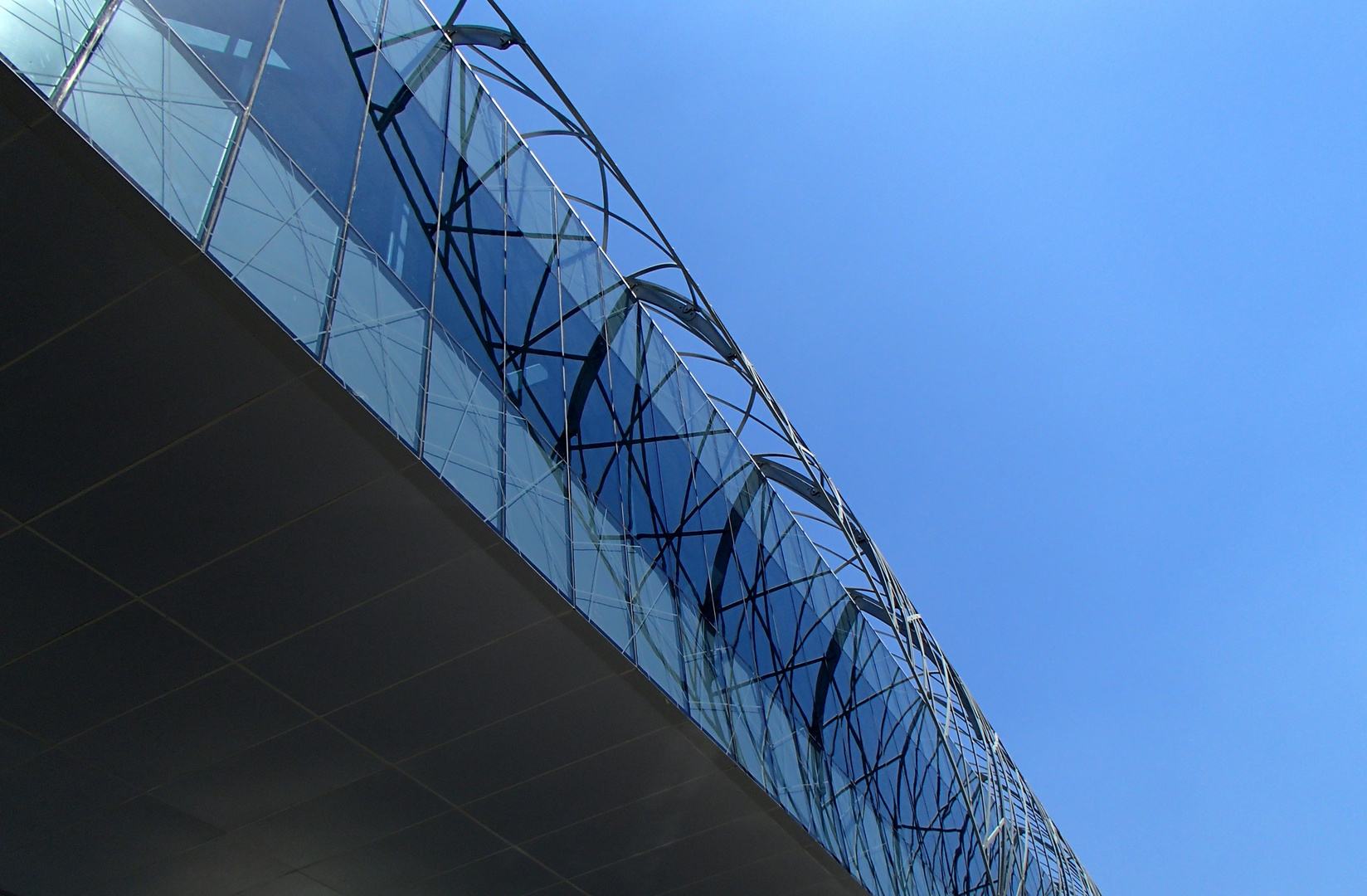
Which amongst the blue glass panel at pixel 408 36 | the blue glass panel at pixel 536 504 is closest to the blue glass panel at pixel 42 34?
the blue glass panel at pixel 408 36

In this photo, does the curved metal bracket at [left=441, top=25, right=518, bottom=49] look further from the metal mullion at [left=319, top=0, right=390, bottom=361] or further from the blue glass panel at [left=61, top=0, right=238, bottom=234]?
the blue glass panel at [left=61, top=0, right=238, bottom=234]

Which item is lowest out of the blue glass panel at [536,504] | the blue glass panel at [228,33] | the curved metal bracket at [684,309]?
the blue glass panel at [536,504]

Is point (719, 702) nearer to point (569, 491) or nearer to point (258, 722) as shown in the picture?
point (569, 491)

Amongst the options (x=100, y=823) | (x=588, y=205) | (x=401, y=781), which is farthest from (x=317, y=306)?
(x=588, y=205)

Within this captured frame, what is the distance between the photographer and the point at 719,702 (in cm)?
1878

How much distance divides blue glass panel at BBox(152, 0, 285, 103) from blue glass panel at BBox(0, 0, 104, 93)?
1273 millimetres

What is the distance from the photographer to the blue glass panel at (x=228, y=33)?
10445mm

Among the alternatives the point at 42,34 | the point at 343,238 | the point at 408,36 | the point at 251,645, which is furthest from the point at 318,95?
the point at 251,645

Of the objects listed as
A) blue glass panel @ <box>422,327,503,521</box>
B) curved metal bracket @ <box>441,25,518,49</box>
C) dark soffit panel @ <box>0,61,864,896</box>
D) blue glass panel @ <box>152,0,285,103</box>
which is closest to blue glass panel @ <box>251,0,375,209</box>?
blue glass panel @ <box>152,0,285,103</box>

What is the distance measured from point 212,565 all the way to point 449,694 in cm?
402

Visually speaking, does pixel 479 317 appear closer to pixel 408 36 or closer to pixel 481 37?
pixel 408 36

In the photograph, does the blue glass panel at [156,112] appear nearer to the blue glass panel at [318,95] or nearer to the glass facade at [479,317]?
the glass facade at [479,317]

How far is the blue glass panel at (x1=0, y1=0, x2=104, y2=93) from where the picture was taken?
8133mm

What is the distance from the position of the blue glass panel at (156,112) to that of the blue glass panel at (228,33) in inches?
8.6
